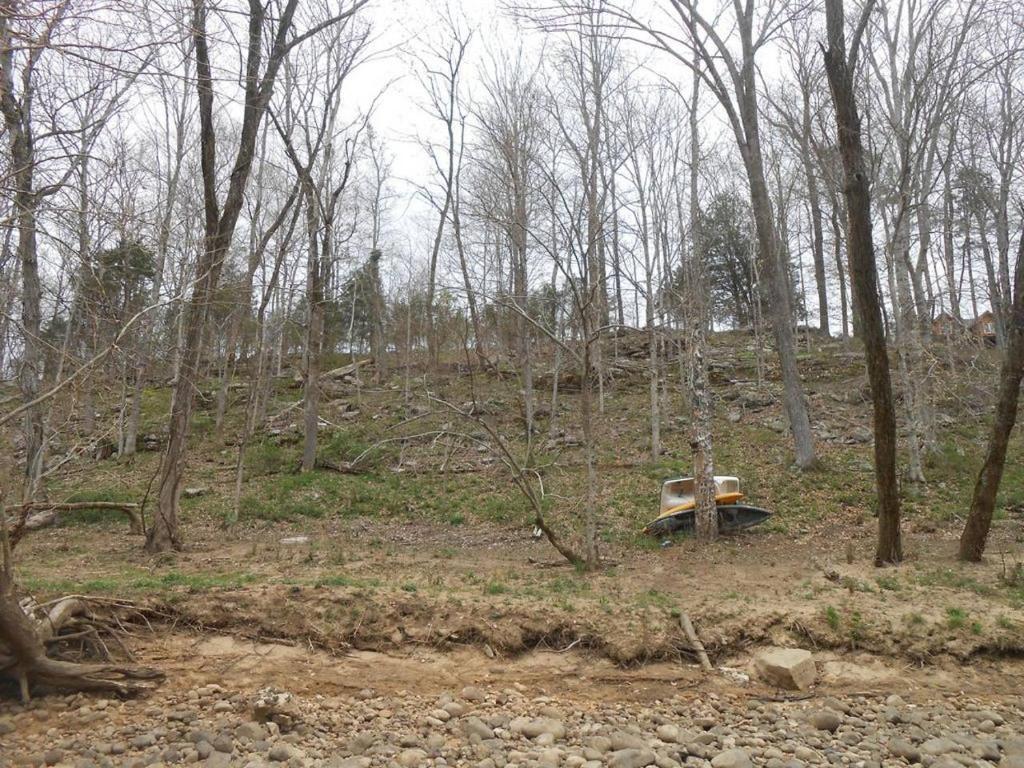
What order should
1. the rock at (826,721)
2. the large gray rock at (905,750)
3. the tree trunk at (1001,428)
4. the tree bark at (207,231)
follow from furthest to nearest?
1. the tree bark at (207,231)
2. the tree trunk at (1001,428)
3. the rock at (826,721)
4. the large gray rock at (905,750)

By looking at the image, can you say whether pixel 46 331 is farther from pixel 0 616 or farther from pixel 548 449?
pixel 548 449

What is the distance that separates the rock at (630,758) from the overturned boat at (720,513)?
636 cm

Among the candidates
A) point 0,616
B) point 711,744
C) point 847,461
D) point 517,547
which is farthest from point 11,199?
point 847,461

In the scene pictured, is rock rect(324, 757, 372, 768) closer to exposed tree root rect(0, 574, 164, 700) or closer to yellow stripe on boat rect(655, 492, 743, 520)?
exposed tree root rect(0, 574, 164, 700)

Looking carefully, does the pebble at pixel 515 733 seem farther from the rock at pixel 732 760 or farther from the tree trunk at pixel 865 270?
the tree trunk at pixel 865 270

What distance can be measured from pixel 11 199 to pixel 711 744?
19.4 feet

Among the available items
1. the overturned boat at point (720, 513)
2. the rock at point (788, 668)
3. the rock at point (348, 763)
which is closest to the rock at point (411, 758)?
the rock at point (348, 763)

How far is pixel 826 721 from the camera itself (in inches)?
194

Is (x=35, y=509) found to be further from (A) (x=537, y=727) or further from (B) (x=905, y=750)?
(B) (x=905, y=750)

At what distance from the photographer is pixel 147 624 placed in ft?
19.1

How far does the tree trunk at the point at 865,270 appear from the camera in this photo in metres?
7.94

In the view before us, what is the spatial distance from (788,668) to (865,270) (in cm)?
486

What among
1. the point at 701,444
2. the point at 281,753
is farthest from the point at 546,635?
the point at 701,444

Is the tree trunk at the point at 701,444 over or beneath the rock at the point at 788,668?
over
